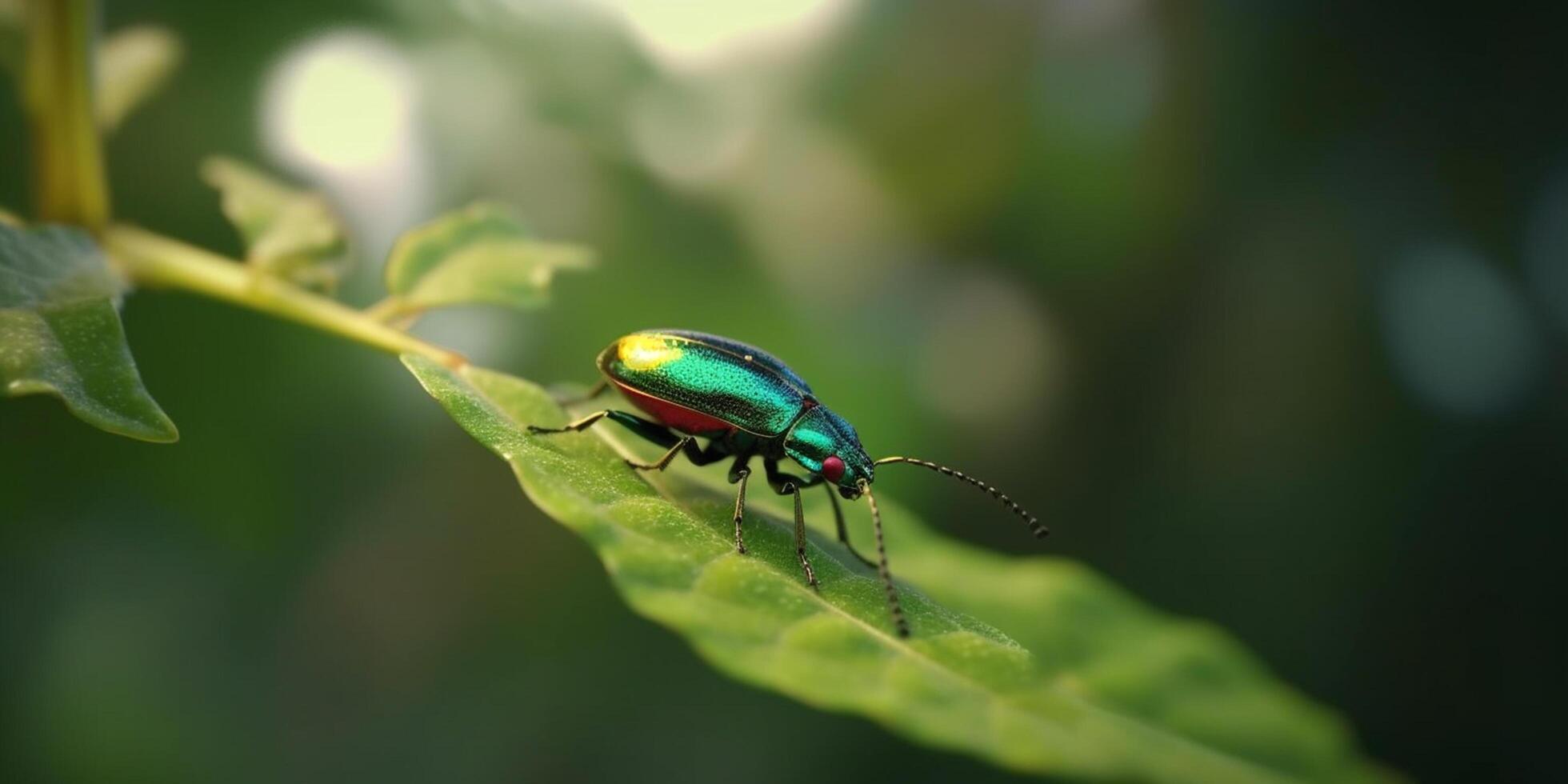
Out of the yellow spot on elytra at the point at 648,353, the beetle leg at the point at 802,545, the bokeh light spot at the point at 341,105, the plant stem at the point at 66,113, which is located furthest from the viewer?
the bokeh light spot at the point at 341,105

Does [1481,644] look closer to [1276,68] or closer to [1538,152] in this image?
[1538,152]

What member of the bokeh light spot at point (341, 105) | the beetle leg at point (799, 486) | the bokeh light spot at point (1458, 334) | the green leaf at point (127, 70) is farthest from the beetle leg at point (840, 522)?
the bokeh light spot at point (1458, 334)

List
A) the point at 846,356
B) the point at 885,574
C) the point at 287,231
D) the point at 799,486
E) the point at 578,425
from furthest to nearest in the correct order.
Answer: the point at 846,356
the point at 799,486
the point at 578,425
the point at 287,231
the point at 885,574

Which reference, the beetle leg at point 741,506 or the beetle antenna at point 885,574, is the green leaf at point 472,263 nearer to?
the beetle leg at point 741,506

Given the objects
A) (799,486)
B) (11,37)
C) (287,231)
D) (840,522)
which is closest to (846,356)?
(799,486)

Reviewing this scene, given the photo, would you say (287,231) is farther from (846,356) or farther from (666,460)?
(846,356)

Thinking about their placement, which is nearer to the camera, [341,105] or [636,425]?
[636,425]

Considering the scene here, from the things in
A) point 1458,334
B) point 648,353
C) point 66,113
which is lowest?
point 648,353
